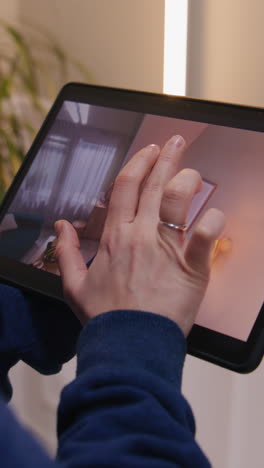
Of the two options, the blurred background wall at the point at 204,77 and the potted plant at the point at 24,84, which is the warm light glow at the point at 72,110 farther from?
the potted plant at the point at 24,84

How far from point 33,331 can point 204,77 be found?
23.7 inches

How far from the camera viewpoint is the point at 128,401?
0.32 metres

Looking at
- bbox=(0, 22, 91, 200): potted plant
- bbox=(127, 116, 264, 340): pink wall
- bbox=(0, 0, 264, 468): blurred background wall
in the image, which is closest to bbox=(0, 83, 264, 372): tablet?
bbox=(127, 116, 264, 340): pink wall

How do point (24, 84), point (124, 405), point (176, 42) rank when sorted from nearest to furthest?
point (124, 405)
point (176, 42)
point (24, 84)

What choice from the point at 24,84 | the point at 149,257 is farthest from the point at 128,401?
the point at 24,84

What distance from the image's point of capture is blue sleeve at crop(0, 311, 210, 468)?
291mm

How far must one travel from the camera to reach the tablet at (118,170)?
439mm

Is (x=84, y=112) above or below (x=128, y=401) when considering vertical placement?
above

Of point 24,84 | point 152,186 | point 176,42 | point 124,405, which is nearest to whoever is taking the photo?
point 124,405

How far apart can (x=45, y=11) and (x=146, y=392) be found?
49.4 inches

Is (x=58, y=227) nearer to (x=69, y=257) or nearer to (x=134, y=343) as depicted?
(x=69, y=257)

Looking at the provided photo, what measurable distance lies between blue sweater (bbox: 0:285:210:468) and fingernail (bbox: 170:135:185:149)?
0.18 metres

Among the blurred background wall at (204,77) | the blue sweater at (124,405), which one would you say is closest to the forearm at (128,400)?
the blue sweater at (124,405)

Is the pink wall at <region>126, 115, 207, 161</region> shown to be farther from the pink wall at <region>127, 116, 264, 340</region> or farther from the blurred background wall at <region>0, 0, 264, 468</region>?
the blurred background wall at <region>0, 0, 264, 468</region>
